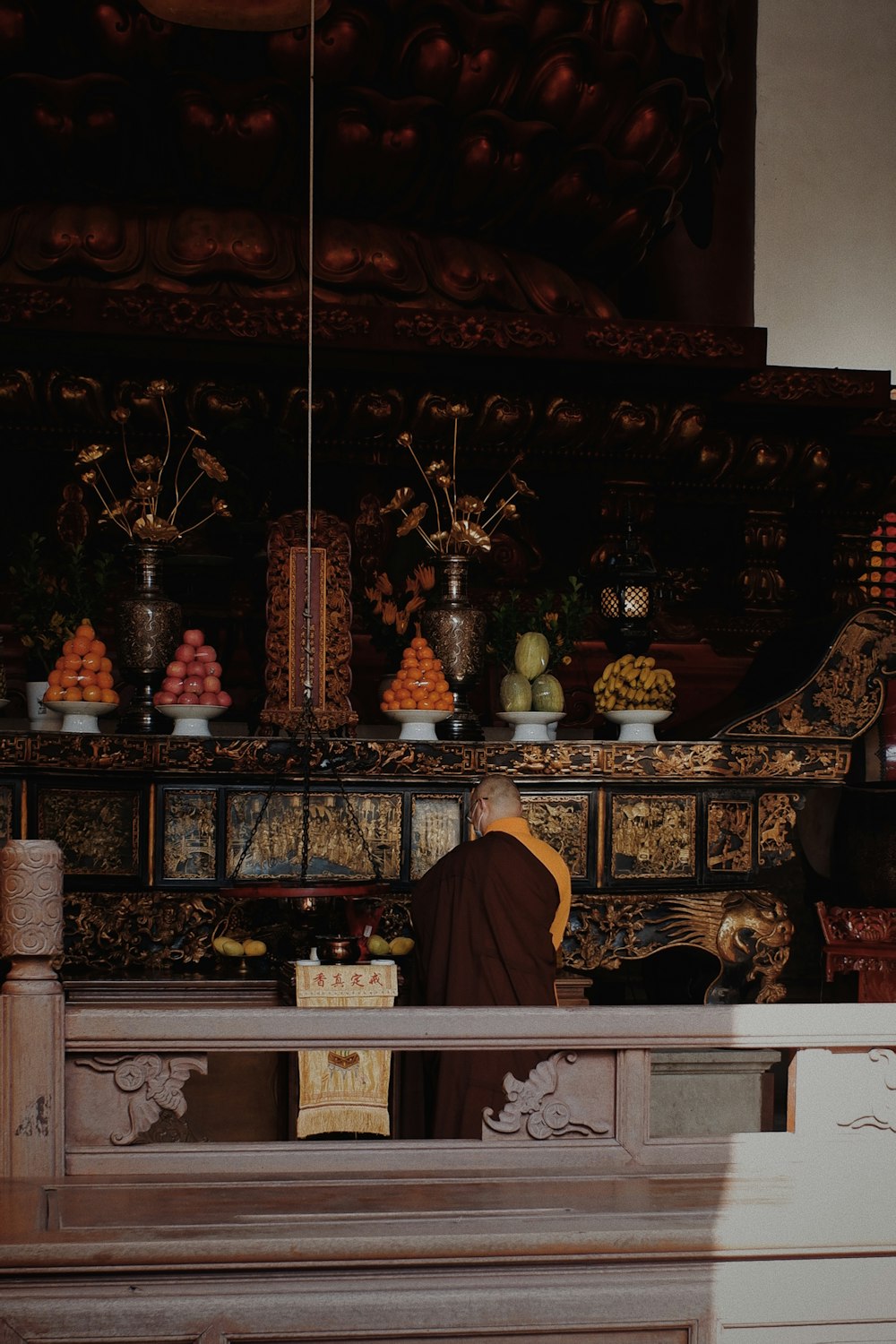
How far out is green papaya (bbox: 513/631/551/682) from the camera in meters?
5.16

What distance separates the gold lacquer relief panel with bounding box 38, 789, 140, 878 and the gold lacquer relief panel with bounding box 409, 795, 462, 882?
0.85m

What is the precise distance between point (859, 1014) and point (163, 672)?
9.37 ft

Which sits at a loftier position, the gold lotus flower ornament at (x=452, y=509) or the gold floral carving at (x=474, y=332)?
the gold floral carving at (x=474, y=332)

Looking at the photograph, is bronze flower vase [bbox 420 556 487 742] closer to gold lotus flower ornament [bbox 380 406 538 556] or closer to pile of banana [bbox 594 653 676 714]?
gold lotus flower ornament [bbox 380 406 538 556]

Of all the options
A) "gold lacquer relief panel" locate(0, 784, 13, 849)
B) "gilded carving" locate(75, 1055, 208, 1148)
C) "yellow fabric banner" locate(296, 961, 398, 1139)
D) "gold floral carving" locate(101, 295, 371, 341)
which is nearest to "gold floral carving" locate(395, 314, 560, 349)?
"gold floral carving" locate(101, 295, 371, 341)

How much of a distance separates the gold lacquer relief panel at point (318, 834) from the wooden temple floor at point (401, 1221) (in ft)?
7.43

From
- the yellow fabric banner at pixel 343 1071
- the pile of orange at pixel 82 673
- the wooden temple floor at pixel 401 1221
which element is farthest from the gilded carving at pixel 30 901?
the pile of orange at pixel 82 673

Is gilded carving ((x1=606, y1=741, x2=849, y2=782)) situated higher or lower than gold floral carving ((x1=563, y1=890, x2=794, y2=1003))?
higher

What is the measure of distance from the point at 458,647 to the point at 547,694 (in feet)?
1.07

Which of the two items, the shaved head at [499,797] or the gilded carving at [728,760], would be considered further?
the gilded carving at [728,760]

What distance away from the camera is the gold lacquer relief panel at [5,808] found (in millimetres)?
4699

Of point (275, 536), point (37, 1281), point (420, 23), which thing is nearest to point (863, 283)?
point (420, 23)

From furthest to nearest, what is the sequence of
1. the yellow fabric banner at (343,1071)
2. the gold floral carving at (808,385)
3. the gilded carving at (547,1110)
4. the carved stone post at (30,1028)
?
the gold floral carving at (808,385)
the yellow fabric banner at (343,1071)
the gilded carving at (547,1110)
the carved stone post at (30,1028)

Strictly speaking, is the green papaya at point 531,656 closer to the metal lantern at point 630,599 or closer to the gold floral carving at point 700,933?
the metal lantern at point 630,599
